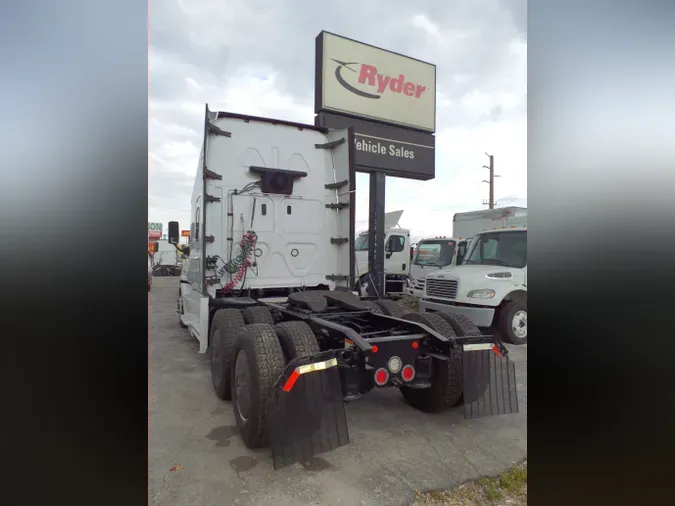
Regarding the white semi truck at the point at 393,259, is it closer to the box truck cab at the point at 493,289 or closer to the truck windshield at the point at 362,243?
the truck windshield at the point at 362,243

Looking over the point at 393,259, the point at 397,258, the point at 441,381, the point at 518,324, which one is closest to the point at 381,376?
the point at 441,381

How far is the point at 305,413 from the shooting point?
9.12 feet

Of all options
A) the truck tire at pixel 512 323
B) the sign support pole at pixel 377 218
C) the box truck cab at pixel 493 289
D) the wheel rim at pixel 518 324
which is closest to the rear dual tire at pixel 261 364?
the box truck cab at pixel 493 289

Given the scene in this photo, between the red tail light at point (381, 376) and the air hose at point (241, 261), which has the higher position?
the air hose at point (241, 261)

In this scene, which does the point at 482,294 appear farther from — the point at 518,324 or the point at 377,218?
the point at 377,218

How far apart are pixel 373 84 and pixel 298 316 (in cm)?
935

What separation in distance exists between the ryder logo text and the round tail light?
9610 millimetres

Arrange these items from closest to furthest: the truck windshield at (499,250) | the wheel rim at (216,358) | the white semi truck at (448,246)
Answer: the wheel rim at (216,358)
the truck windshield at (499,250)
the white semi truck at (448,246)

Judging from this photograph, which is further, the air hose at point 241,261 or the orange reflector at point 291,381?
the air hose at point 241,261

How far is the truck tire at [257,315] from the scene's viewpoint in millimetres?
4840

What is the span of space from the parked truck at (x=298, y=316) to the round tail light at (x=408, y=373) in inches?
A: 0.5
